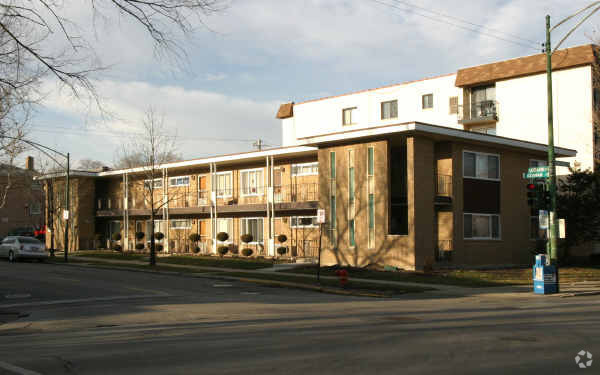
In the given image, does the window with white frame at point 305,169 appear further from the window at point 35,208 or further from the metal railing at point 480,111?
the window at point 35,208

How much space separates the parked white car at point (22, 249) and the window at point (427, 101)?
94.7 feet

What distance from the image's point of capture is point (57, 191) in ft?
168

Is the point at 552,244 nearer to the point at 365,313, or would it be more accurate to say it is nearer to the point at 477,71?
the point at 365,313

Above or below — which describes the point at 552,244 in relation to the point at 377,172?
below

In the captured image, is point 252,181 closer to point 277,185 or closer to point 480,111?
point 277,185

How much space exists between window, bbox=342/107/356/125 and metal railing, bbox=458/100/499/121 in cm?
999

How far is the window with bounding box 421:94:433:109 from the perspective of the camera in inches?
1879

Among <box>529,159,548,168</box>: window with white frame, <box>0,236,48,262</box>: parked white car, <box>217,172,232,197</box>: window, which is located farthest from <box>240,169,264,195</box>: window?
<box>529,159,548,168</box>: window with white frame

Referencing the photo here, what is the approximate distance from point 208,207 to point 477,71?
21.5 meters

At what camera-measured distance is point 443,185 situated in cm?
3089

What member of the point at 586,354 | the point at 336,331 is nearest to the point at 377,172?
the point at 336,331

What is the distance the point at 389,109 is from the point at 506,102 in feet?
32.0

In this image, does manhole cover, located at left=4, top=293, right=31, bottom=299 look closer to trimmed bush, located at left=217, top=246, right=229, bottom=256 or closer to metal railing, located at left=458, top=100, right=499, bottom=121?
trimmed bush, located at left=217, top=246, right=229, bottom=256

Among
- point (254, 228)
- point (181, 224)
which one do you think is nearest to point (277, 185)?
point (254, 228)
